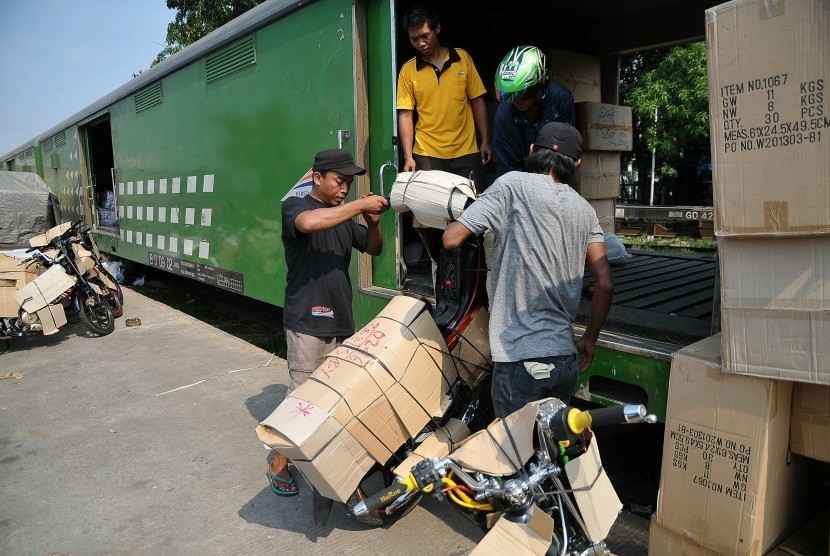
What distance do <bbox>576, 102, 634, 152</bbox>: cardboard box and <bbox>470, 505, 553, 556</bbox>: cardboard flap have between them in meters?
3.76

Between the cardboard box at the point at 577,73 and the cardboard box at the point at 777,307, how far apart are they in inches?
145

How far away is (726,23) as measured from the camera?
1842mm

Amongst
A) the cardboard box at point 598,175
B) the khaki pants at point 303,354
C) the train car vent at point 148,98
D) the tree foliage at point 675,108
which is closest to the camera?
the khaki pants at point 303,354

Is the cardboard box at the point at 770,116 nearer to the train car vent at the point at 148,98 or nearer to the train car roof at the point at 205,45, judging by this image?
the train car roof at the point at 205,45

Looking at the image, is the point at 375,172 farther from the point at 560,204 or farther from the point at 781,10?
the point at 781,10

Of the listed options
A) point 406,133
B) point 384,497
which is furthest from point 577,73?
point 384,497

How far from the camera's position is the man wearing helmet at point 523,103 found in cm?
304

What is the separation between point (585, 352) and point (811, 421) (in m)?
0.78

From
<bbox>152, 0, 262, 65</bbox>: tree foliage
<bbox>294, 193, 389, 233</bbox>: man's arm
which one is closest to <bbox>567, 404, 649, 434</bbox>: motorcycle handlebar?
<bbox>294, 193, 389, 233</bbox>: man's arm

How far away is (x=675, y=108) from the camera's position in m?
15.9

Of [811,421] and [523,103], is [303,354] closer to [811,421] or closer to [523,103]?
[523,103]

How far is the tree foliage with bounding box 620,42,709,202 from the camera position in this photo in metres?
15.8

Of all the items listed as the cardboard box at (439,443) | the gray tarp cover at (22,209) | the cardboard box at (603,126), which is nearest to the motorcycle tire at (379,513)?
the cardboard box at (439,443)

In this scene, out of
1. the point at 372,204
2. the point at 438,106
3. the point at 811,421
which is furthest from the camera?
the point at 438,106
